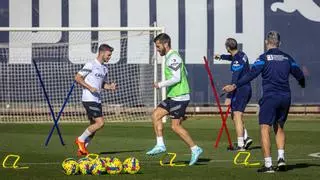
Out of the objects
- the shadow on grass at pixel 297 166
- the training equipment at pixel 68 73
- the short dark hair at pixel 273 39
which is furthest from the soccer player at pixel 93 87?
the training equipment at pixel 68 73

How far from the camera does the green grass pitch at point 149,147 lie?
38.2 feet

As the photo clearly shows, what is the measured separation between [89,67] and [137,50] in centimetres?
1356

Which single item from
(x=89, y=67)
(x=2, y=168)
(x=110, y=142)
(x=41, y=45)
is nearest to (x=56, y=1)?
(x=41, y=45)

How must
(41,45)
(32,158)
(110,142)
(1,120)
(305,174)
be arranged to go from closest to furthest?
(305,174) → (32,158) → (110,142) → (1,120) → (41,45)

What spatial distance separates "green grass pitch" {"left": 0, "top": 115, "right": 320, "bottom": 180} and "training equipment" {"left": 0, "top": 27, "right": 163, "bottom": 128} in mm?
2125

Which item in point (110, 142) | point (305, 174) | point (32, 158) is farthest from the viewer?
point (110, 142)

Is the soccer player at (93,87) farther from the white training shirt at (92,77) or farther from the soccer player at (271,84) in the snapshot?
the soccer player at (271,84)

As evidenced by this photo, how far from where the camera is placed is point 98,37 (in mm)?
29172

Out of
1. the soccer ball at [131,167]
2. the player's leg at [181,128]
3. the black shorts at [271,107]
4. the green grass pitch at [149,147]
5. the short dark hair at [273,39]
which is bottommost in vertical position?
the green grass pitch at [149,147]

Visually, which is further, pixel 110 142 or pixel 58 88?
pixel 58 88

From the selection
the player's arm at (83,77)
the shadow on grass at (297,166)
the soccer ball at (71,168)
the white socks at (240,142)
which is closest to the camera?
the soccer ball at (71,168)

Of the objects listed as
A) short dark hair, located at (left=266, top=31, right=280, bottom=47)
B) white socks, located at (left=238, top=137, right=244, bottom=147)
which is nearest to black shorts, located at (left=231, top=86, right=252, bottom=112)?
white socks, located at (left=238, top=137, right=244, bottom=147)

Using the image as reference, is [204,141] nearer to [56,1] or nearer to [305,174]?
[305,174]

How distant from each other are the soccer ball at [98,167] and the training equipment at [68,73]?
14938mm
